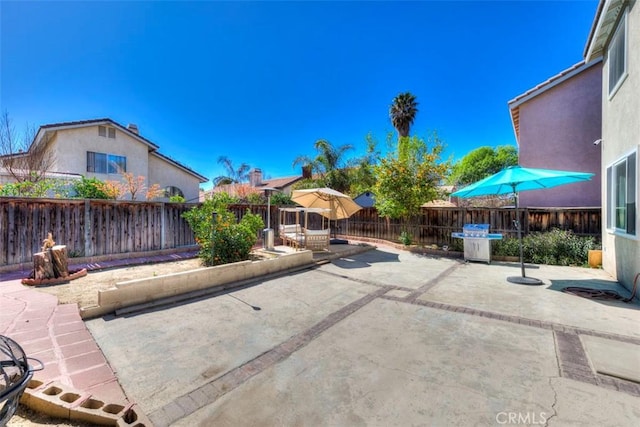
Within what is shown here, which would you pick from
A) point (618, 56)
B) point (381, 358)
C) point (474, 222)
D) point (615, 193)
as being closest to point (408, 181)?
point (474, 222)

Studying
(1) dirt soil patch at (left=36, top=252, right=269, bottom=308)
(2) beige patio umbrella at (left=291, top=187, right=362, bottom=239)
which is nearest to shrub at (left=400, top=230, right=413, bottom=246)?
(2) beige patio umbrella at (left=291, top=187, right=362, bottom=239)

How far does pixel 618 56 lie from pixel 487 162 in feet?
138

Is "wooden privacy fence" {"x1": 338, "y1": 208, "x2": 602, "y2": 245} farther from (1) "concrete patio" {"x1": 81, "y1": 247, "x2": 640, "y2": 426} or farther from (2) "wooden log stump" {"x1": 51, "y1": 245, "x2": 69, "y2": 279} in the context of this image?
(2) "wooden log stump" {"x1": 51, "y1": 245, "x2": 69, "y2": 279}

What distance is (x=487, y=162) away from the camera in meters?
42.6

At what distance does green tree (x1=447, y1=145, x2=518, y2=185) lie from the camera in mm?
40906

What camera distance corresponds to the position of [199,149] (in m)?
27.6

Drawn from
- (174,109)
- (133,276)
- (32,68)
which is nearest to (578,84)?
(133,276)

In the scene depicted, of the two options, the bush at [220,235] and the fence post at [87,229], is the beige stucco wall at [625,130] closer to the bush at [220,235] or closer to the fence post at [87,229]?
the bush at [220,235]

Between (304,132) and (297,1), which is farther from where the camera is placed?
(304,132)

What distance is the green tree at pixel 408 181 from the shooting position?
11.3m

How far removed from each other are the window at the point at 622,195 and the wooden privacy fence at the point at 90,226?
11951mm

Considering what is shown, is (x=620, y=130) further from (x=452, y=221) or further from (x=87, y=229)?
(x=87, y=229)

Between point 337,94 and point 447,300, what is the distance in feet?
52.9

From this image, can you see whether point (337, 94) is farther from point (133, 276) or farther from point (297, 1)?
point (133, 276)
